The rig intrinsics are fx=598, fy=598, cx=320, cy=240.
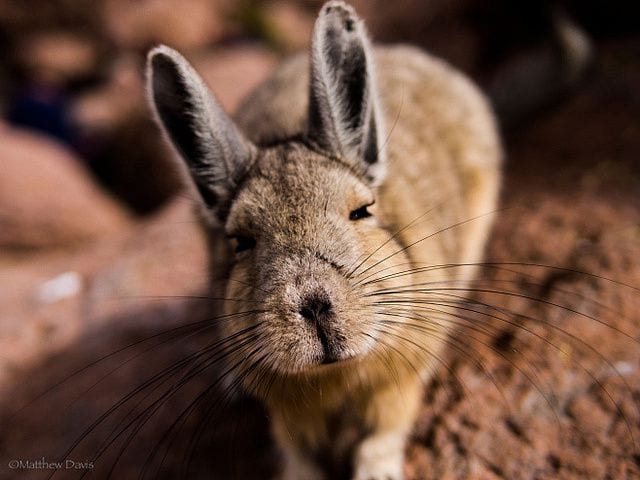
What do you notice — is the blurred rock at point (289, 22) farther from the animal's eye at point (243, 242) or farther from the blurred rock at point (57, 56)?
the animal's eye at point (243, 242)

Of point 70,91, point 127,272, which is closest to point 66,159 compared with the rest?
point 70,91

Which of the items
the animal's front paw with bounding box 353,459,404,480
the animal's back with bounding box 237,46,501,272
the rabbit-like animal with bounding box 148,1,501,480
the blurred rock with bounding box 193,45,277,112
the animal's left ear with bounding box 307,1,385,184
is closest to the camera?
the rabbit-like animal with bounding box 148,1,501,480

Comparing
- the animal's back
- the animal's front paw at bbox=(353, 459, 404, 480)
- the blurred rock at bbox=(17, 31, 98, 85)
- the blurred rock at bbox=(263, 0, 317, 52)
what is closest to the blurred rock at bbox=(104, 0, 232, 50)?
the blurred rock at bbox=(17, 31, 98, 85)

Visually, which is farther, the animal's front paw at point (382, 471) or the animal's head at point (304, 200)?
the animal's front paw at point (382, 471)

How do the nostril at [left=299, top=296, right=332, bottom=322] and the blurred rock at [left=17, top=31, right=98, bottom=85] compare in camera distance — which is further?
the blurred rock at [left=17, top=31, right=98, bottom=85]

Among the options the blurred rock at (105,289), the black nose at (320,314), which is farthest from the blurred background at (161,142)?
the black nose at (320,314)

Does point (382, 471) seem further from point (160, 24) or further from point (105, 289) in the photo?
point (160, 24)

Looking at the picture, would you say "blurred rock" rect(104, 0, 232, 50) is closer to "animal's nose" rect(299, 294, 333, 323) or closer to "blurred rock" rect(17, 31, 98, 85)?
"blurred rock" rect(17, 31, 98, 85)
